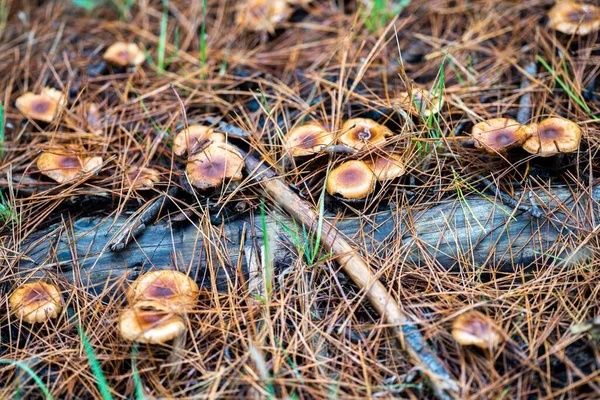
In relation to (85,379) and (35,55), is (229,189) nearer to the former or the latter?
(85,379)

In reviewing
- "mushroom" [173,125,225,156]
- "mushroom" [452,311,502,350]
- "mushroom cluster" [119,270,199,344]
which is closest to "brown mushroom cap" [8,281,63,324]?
"mushroom cluster" [119,270,199,344]

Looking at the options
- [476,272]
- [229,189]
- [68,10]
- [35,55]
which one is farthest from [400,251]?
[68,10]

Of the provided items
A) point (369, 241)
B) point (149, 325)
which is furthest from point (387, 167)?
point (149, 325)

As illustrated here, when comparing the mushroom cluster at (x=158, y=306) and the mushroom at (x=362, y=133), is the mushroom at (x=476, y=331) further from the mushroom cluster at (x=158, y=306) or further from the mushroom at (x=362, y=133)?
the mushroom cluster at (x=158, y=306)

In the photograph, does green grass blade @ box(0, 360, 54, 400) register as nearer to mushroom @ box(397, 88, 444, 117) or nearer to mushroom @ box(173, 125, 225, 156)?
mushroom @ box(173, 125, 225, 156)

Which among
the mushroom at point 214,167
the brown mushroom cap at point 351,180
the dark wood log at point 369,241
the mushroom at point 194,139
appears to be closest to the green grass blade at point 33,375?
the dark wood log at point 369,241

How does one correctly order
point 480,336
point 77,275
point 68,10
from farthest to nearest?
point 68,10 → point 77,275 → point 480,336
